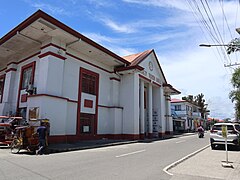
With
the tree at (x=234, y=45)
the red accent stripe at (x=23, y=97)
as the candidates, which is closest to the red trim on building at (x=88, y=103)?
the red accent stripe at (x=23, y=97)

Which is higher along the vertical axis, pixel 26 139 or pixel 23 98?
pixel 23 98

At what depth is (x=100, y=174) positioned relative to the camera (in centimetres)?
644

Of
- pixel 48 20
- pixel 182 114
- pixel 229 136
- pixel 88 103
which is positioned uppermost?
pixel 48 20

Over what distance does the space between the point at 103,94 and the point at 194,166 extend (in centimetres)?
1419

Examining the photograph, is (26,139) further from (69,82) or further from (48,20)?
(48,20)

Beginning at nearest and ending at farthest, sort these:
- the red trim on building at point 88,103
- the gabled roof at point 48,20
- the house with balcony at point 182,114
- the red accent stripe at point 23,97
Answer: the gabled roof at point 48,20
the red accent stripe at point 23,97
the red trim on building at point 88,103
the house with balcony at point 182,114

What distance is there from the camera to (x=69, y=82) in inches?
679

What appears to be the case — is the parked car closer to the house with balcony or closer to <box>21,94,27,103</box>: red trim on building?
<box>21,94,27,103</box>: red trim on building

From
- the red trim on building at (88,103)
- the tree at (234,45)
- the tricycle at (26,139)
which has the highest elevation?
the tree at (234,45)

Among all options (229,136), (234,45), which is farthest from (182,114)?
(234,45)

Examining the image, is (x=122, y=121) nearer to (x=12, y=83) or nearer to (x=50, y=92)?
(x=50, y=92)

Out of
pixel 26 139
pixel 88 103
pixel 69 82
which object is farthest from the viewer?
pixel 88 103

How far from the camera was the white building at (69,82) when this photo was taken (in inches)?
587

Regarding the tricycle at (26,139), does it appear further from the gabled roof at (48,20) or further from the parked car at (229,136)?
the parked car at (229,136)
